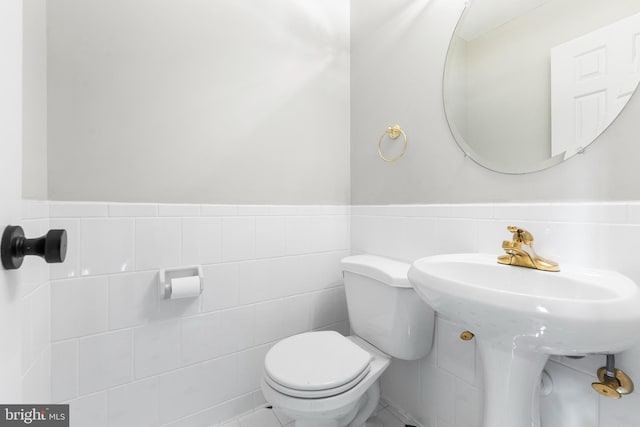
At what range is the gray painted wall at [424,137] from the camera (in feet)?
2.50

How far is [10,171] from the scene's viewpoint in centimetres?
39

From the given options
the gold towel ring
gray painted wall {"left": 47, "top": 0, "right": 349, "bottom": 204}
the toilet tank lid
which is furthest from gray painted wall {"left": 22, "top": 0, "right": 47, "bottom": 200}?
the gold towel ring

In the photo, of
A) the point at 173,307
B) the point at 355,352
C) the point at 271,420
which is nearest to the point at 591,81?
the point at 355,352

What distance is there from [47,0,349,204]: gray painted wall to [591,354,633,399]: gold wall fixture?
3.93ft

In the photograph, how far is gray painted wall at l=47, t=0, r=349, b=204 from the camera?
3.19 feet

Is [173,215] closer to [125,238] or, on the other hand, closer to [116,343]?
[125,238]

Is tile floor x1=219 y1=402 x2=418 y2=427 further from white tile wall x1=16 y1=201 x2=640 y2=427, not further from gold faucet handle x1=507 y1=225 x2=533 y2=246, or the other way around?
gold faucet handle x1=507 y1=225 x2=533 y2=246

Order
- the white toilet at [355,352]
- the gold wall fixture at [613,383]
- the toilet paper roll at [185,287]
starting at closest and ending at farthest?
the gold wall fixture at [613,383]
the white toilet at [355,352]
the toilet paper roll at [185,287]

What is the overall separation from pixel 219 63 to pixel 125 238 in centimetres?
84

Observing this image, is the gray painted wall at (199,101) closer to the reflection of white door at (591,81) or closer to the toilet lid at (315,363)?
the toilet lid at (315,363)

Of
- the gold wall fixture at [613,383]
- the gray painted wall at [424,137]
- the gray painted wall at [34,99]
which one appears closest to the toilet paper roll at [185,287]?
the gray painted wall at [34,99]

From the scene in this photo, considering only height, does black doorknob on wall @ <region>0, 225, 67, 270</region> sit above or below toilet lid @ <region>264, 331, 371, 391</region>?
above

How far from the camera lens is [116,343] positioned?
1.02m

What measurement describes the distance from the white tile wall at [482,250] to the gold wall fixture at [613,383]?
2.3 inches
